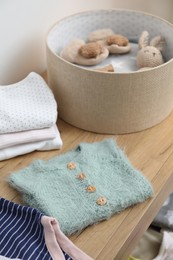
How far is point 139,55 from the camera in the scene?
36.8 inches

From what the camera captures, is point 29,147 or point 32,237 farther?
point 29,147

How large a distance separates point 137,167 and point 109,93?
0.52 feet

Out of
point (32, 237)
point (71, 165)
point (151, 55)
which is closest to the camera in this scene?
point (32, 237)

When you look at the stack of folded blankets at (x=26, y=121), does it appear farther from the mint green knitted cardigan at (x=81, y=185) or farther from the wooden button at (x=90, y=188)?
the wooden button at (x=90, y=188)

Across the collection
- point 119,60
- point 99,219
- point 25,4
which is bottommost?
point 99,219

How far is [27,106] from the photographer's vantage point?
2.74 feet

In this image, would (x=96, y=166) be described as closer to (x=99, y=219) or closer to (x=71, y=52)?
(x=99, y=219)

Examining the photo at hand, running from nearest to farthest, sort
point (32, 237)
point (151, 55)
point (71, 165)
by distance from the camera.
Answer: point (32, 237), point (71, 165), point (151, 55)

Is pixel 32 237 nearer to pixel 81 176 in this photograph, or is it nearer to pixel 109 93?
pixel 81 176

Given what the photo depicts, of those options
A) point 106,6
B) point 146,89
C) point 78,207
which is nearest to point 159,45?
point 146,89

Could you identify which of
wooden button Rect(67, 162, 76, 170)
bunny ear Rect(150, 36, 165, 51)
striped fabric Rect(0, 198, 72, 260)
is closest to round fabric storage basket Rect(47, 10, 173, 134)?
bunny ear Rect(150, 36, 165, 51)

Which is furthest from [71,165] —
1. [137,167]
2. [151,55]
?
[151,55]

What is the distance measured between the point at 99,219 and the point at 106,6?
77cm

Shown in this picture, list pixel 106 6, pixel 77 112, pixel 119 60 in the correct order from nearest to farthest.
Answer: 1. pixel 77 112
2. pixel 119 60
3. pixel 106 6
